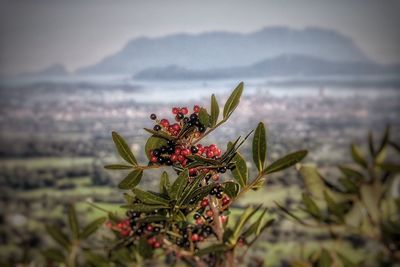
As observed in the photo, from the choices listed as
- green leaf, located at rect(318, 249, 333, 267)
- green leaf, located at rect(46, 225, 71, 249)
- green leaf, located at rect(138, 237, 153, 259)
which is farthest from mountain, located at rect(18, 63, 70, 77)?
green leaf, located at rect(318, 249, 333, 267)

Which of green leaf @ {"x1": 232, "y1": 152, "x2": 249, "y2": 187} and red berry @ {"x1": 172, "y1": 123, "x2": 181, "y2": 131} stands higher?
red berry @ {"x1": 172, "y1": 123, "x2": 181, "y2": 131}

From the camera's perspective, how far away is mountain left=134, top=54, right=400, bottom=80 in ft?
2.83

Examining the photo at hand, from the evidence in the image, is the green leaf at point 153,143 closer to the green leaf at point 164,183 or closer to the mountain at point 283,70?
the green leaf at point 164,183

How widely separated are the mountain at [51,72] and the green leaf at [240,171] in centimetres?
118

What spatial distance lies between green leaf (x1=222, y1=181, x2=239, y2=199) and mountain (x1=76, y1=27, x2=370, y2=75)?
0.46 meters

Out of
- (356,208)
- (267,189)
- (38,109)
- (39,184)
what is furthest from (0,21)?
(356,208)

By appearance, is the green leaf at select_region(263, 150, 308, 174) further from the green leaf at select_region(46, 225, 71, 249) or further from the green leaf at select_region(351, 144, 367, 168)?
the green leaf at select_region(46, 225, 71, 249)

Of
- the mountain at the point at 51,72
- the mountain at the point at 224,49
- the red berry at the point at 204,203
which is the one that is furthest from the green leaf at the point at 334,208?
the mountain at the point at 51,72

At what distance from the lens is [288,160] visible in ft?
1.04

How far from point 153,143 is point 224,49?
0.59m

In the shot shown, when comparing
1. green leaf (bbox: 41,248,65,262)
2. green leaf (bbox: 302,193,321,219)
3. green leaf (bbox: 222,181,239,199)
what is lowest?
green leaf (bbox: 41,248,65,262)

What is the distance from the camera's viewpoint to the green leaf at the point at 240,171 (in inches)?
13.6

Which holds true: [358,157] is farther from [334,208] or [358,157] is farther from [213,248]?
[213,248]

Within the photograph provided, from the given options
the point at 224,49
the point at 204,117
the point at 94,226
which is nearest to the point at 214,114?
the point at 204,117
